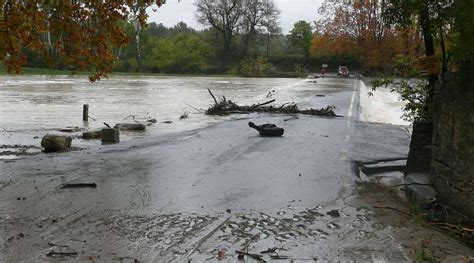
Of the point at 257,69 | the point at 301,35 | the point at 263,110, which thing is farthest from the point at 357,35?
the point at 263,110

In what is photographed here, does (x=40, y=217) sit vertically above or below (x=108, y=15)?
below

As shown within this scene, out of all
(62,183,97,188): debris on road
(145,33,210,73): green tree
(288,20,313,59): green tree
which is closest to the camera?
(62,183,97,188): debris on road

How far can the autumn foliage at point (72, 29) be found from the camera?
10.9 m

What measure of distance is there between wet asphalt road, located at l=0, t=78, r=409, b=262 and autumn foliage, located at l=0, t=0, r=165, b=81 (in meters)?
2.24

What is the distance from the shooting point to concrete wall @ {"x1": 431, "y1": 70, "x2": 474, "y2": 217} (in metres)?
7.50

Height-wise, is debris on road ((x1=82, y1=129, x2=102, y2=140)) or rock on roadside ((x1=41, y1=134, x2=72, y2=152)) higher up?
rock on roadside ((x1=41, y1=134, x2=72, y2=152))

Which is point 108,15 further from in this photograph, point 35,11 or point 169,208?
point 169,208

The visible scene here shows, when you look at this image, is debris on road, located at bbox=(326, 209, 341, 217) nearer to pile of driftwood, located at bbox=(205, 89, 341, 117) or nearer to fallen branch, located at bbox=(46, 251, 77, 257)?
fallen branch, located at bbox=(46, 251, 77, 257)

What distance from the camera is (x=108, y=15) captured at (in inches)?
460

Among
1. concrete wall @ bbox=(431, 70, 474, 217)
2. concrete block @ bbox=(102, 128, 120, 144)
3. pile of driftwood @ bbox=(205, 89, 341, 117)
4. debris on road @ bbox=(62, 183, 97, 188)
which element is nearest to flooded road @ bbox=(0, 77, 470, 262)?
debris on road @ bbox=(62, 183, 97, 188)

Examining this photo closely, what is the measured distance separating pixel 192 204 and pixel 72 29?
5543 mm

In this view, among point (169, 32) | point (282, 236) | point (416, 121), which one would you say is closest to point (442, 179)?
point (416, 121)

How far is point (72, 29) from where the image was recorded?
38.9ft

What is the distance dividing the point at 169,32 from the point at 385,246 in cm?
16772
